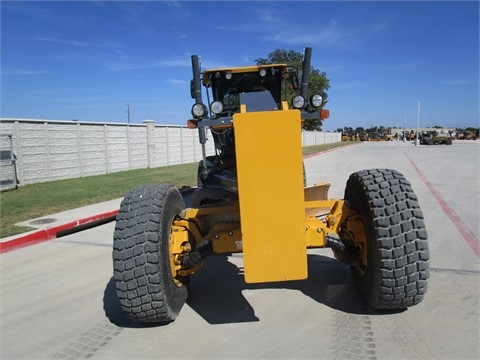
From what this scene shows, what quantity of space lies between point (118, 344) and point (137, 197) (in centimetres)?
123

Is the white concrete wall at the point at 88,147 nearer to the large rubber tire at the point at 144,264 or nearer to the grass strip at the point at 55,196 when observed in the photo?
the grass strip at the point at 55,196

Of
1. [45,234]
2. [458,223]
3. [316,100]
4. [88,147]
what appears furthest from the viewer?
[88,147]

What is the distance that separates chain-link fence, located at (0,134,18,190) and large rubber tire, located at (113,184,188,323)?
1106 cm

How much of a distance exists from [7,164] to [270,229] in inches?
484

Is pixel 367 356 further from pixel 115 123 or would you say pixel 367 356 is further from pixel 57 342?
pixel 115 123

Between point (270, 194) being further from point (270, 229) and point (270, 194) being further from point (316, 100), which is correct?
point (316, 100)

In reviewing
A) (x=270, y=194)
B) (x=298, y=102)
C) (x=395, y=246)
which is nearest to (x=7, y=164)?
(x=298, y=102)

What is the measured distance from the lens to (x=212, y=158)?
20.0 feet

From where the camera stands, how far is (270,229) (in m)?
3.03

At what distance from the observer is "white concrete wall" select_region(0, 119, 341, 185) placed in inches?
538

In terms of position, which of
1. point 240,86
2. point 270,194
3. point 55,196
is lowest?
point 55,196

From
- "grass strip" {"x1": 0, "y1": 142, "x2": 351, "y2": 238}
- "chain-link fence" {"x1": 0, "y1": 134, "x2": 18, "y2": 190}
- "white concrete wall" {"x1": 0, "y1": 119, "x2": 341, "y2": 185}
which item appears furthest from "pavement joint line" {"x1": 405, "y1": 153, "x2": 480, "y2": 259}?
"chain-link fence" {"x1": 0, "y1": 134, "x2": 18, "y2": 190}

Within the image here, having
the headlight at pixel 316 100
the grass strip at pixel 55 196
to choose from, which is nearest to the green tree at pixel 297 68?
the headlight at pixel 316 100

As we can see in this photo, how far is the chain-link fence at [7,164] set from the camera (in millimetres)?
12699
